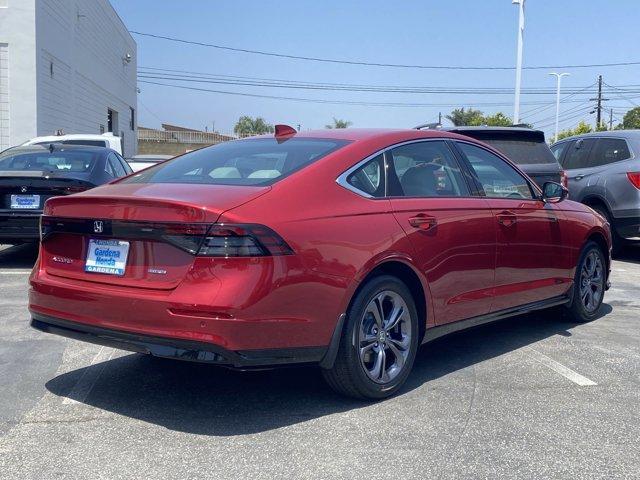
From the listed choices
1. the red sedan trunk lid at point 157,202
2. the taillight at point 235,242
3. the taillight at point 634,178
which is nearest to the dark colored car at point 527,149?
the taillight at point 634,178

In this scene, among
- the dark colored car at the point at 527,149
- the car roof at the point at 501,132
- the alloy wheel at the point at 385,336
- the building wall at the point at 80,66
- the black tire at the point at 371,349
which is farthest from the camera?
the building wall at the point at 80,66

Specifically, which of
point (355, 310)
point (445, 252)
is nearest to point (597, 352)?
point (445, 252)

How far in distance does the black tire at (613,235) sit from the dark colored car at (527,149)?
1.18 meters

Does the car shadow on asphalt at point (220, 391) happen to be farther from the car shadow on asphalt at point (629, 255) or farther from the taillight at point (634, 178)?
the car shadow on asphalt at point (629, 255)

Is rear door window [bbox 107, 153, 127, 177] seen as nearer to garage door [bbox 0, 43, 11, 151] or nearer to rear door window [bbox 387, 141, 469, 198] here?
rear door window [bbox 387, 141, 469, 198]

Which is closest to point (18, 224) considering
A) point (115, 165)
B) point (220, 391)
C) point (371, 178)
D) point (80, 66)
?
point (115, 165)

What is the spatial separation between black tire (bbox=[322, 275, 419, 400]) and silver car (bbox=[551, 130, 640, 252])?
661 cm

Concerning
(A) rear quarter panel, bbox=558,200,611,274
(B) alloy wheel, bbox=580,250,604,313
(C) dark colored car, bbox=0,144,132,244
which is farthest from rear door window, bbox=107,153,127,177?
(B) alloy wheel, bbox=580,250,604,313

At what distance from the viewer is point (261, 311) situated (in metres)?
3.81

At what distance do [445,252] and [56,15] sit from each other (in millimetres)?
20388

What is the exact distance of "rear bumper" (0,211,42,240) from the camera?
8781mm

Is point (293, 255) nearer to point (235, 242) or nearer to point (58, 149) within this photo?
point (235, 242)

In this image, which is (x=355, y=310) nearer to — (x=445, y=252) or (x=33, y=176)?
(x=445, y=252)

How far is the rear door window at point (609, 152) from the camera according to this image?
35.0 ft
